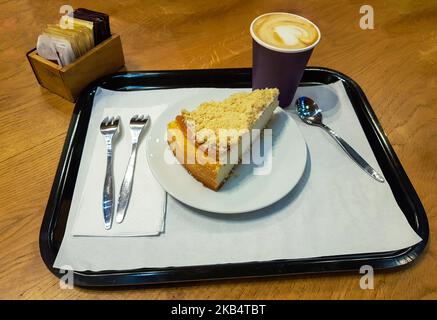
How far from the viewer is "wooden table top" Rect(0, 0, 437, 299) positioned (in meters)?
0.64

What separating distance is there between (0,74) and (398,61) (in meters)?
1.43

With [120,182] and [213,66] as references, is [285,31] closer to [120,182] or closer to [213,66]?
[213,66]

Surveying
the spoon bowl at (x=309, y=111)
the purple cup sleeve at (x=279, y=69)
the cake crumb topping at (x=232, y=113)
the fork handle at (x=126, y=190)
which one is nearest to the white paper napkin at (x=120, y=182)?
the fork handle at (x=126, y=190)

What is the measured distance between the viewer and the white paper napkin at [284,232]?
663 mm

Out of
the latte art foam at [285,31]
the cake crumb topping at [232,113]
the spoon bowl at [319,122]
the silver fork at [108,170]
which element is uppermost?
the latte art foam at [285,31]

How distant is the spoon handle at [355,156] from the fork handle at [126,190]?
0.56 m

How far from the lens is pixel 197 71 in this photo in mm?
1067

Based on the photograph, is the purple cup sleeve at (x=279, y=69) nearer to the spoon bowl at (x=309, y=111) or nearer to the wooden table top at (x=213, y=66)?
the spoon bowl at (x=309, y=111)

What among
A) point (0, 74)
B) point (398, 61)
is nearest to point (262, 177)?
point (398, 61)

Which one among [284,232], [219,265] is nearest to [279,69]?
[284,232]

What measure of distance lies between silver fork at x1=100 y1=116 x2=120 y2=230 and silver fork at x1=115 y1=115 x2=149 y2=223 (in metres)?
0.02

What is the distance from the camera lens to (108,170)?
30.9 inches

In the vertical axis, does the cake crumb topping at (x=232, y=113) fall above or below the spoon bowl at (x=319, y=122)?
above
